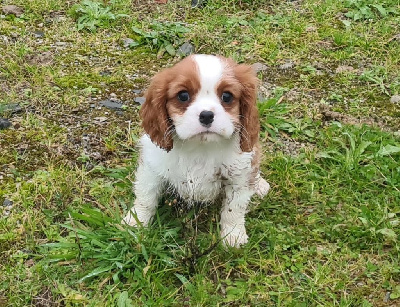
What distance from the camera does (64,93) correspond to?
4.75 metres

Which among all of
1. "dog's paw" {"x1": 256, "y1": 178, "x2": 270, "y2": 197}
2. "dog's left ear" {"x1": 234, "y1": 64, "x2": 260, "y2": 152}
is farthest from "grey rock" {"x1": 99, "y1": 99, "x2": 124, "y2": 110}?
"dog's left ear" {"x1": 234, "y1": 64, "x2": 260, "y2": 152}

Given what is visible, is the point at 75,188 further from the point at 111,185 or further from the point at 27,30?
the point at 27,30

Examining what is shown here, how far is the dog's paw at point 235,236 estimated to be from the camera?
3.49m

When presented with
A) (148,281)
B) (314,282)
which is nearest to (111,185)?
(148,281)

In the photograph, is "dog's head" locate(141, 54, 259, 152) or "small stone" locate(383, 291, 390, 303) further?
"small stone" locate(383, 291, 390, 303)

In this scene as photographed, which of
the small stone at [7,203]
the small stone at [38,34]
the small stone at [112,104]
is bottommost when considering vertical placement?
the small stone at [38,34]

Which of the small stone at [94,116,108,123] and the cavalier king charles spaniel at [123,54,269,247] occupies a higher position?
the cavalier king charles spaniel at [123,54,269,247]

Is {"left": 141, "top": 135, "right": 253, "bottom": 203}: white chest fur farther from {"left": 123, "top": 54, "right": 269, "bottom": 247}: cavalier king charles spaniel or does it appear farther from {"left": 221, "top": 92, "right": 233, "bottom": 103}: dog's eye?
{"left": 221, "top": 92, "right": 233, "bottom": 103}: dog's eye

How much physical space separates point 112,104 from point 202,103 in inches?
75.3

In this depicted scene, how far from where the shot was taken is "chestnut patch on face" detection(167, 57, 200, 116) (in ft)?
9.68

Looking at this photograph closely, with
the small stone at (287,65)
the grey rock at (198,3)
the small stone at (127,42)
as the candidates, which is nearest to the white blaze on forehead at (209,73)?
the small stone at (287,65)

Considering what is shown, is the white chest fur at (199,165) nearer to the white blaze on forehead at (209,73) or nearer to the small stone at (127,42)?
Answer: the white blaze on forehead at (209,73)

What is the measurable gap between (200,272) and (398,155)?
185 centimetres

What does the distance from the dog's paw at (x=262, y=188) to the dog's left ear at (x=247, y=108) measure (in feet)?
2.14
